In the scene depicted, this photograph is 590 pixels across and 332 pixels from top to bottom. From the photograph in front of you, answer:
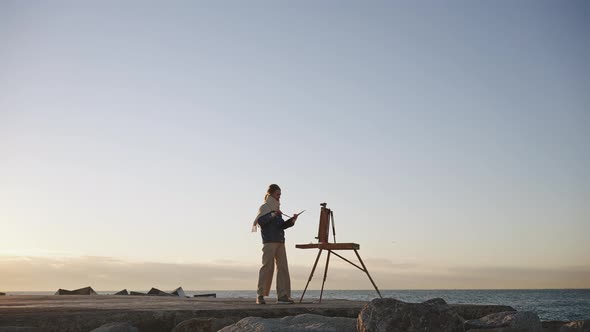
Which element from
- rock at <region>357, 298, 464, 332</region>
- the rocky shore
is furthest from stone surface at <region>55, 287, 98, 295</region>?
rock at <region>357, 298, 464, 332</region>

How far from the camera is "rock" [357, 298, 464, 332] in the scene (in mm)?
6398

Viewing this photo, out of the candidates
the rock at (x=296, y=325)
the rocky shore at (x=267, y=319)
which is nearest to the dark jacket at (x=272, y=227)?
the rocky shore at (x=267, y=319)

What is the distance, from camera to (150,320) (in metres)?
7.80

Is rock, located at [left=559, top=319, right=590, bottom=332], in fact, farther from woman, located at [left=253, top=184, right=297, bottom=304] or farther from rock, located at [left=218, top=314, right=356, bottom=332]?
woman, located at [left=253, top=184, right=297, bottom=304]

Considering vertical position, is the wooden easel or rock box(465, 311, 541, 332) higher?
the wooden easel

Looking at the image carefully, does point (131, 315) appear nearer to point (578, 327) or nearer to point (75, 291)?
point (578, 327)

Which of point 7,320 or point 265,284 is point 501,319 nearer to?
point 265,284

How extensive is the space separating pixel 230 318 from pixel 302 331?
5.48 feet

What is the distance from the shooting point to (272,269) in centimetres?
1069

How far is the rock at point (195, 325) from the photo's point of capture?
24.2ft

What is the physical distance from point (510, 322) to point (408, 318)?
1587mm

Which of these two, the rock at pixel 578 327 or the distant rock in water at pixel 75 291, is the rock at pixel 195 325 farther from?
the distant rock in water at pixel 75 291

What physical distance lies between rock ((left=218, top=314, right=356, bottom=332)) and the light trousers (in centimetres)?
338

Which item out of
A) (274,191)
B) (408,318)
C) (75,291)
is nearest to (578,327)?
(408,318)
